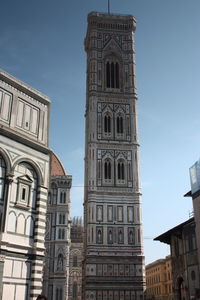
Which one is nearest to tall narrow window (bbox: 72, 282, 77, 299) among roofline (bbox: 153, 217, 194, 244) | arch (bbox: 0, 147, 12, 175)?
roofline (bbox: 153, 217, 194, 244)

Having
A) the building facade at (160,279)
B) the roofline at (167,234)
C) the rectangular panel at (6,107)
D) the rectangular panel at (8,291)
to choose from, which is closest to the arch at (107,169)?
the roofline at (167,234)

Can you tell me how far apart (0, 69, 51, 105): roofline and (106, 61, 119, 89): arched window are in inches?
1165

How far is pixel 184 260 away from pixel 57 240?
29025mm

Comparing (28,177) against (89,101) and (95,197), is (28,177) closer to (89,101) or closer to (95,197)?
(95,197)

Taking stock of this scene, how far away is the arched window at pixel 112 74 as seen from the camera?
161 feet

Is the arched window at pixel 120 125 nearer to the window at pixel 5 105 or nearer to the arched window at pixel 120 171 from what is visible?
the arched window at pixel 120 171

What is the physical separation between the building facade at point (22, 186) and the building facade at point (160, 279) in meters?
46.6

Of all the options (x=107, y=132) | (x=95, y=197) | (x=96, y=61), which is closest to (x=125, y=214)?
(x=95, y=197)

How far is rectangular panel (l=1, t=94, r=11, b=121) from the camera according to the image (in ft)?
58.5

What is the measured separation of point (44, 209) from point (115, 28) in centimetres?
4030

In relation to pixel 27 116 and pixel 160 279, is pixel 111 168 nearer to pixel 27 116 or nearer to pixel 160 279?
pixel 27 116

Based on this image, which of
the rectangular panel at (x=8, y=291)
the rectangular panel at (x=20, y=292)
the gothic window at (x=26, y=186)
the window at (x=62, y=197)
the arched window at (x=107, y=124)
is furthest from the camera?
the window at (x=62, y=197)

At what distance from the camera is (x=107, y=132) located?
45.8 meters

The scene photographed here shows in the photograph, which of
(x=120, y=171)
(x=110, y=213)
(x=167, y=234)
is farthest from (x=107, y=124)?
(x=167, y=234)
